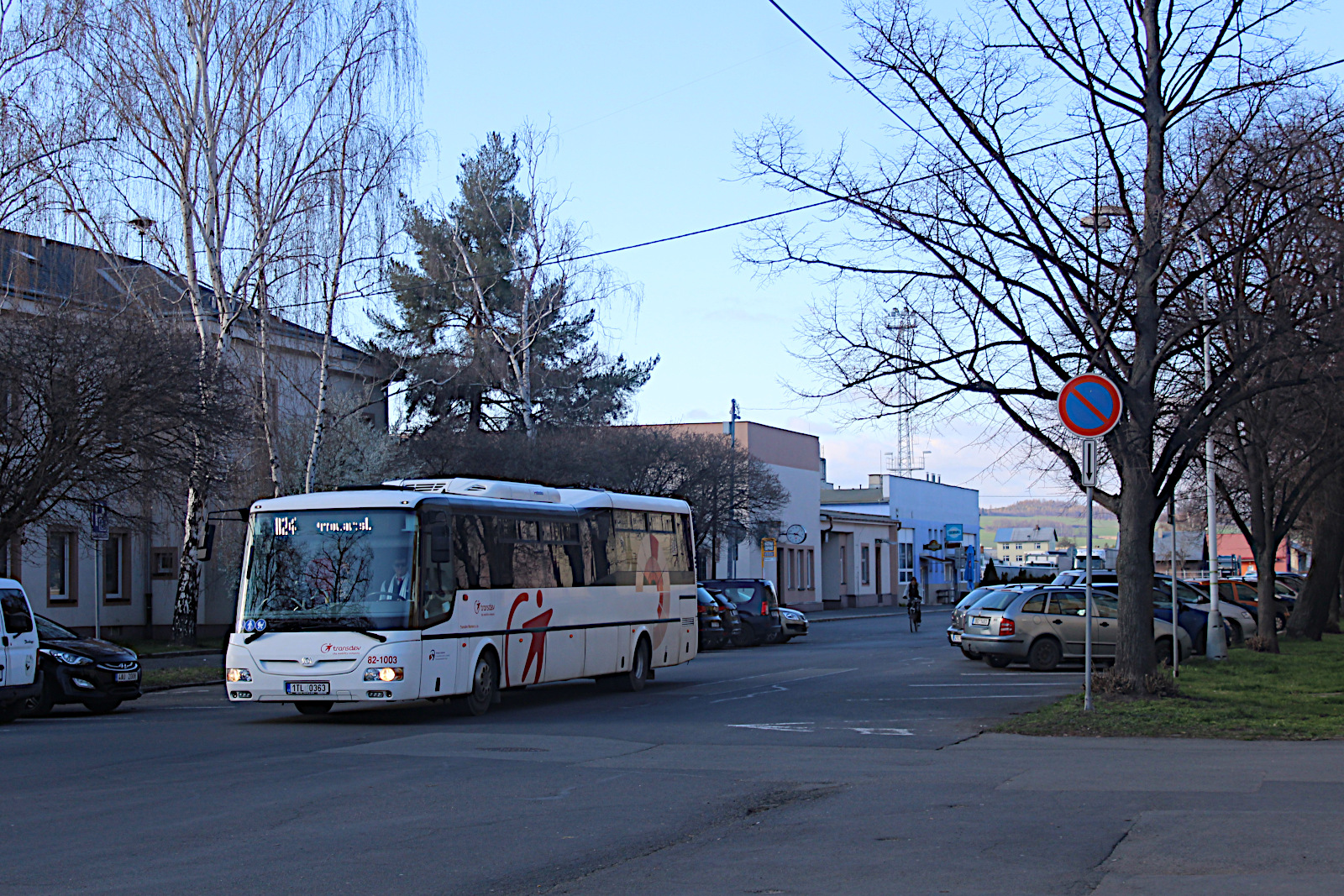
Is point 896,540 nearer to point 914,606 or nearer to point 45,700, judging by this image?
point 914,606

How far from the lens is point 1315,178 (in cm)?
1497

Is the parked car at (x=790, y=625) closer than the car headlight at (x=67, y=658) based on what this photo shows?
No

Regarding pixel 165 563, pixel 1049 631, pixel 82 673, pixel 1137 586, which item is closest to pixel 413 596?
pixel 82 673

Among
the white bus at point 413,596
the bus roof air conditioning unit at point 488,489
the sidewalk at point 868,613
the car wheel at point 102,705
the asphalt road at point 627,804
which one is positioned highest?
the bus roof air conditioning unit at point 488,489

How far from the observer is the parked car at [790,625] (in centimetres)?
3869

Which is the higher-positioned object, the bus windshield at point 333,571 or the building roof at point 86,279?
the building roof at point 86,279

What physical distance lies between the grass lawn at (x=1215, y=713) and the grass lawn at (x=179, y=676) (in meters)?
15.1

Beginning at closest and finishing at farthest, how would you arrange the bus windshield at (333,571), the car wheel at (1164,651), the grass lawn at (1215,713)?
the grass lawn at (1215,713) < the bus windshield at (333,571) < the car wheel at (1164,651)

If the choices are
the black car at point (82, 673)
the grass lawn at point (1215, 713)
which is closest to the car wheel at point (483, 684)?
Result: the black car at point (82, 673)

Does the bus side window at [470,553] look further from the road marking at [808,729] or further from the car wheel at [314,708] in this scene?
the road marking at [808,729]

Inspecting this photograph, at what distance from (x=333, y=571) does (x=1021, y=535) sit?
170 m

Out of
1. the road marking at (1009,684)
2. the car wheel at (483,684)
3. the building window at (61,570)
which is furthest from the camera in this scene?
the building window at (61,570)

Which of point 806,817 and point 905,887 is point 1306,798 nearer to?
point 806,817

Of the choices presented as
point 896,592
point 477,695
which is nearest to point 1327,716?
point 477,695
